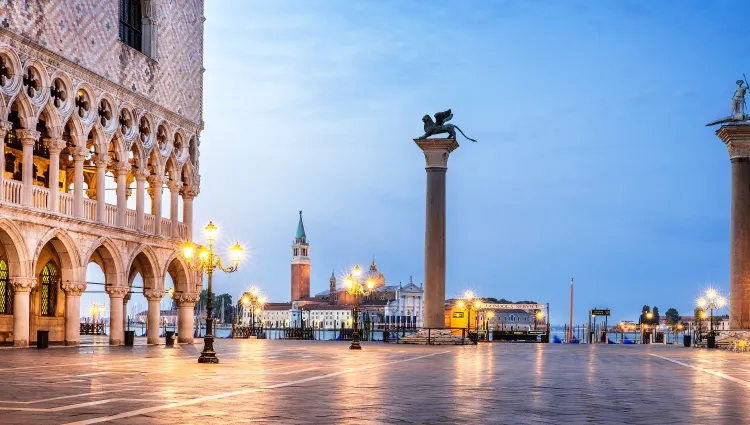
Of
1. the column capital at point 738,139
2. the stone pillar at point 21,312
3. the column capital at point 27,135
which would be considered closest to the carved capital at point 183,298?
the stone pillar at point 21,312

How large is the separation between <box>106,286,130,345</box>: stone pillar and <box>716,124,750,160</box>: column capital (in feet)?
87.7

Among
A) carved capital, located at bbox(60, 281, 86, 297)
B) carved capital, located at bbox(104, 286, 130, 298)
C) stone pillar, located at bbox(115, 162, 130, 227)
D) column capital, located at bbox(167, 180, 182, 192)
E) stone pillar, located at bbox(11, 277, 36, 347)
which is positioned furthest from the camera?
column capital, located at bbox(167, 180, 182, 192)

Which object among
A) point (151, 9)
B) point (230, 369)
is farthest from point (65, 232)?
point (230, 369)

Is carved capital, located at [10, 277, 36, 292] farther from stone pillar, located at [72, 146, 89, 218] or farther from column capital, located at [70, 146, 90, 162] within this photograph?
column capital, located at [70, 146, 90, 162]

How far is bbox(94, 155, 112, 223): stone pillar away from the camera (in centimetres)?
3994

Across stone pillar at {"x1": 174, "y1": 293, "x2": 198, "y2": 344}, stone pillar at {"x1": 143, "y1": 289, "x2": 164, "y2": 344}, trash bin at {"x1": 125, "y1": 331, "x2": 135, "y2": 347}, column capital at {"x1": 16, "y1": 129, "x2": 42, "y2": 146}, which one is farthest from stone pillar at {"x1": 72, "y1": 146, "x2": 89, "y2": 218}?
stone pillar at {"x1": 174, "y1": 293, "x2": 198, "y2": 344}

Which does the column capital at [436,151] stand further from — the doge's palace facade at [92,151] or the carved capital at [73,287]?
the carved capital at [73,287]

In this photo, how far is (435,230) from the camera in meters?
46.8

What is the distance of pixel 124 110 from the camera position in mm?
41906

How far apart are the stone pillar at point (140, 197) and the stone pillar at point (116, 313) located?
2.87m

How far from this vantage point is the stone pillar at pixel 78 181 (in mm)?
38156

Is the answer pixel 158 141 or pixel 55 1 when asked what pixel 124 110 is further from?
pixel 55 1

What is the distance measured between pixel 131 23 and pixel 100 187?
7.66 metres

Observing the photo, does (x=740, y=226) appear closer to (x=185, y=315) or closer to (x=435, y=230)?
(x=435, y=230)
